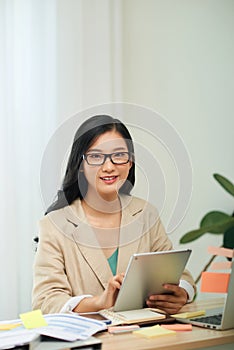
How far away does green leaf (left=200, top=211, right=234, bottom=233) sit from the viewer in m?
1.41

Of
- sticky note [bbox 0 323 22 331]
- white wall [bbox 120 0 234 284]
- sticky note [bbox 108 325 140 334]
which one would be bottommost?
sticky note [bbox 108 325 140 334]

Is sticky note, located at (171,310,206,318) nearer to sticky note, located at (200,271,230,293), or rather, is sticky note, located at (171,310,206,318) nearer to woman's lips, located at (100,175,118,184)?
sticky note, located at (200,271,230,293)

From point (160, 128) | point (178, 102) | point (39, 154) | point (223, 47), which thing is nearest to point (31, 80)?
point (39, 154)

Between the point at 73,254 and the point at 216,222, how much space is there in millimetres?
822

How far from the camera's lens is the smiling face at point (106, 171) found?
2.17 metres

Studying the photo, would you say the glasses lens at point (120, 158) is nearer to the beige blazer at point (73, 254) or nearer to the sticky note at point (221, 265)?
the beige blazer at point (73, 254)

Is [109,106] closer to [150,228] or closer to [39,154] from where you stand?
[39,154]

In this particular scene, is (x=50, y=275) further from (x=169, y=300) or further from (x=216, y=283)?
(x=216, y=283)

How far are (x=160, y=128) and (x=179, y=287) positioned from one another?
0.94 meters

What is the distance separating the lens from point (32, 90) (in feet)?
8.73

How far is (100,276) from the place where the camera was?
212 centimetres

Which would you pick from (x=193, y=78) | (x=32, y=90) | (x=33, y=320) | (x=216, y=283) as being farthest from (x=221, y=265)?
(x=193, y=78)

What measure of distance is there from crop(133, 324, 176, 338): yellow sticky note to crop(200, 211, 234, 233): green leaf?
0.35 m

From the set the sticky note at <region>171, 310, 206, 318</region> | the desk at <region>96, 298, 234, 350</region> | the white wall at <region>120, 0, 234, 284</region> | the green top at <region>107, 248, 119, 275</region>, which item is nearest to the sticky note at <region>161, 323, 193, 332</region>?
the desk at <region>96, 298, 234, 350</region>
